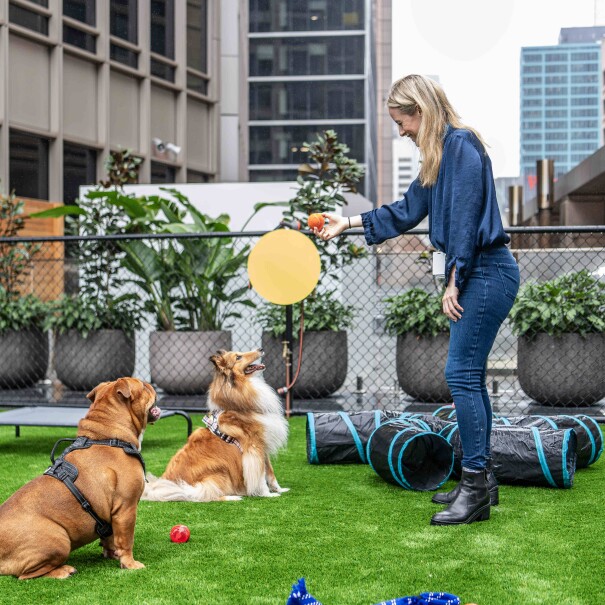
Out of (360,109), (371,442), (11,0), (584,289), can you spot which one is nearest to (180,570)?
(371,442)

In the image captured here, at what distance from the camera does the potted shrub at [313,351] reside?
7.91 meters

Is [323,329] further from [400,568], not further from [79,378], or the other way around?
[400,568]

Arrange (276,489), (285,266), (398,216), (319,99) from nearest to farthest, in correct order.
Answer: (398,216) → (276,489) → (285,266) → (319,99)

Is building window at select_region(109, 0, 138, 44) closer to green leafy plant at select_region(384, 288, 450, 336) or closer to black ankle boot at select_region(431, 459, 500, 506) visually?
green leafy plant at select_region(384, 288, 450, 336)

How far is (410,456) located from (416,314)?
11.2 feet

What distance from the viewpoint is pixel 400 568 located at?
10.1ft

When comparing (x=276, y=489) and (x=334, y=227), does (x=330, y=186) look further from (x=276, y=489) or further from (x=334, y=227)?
(x=276, y=489)

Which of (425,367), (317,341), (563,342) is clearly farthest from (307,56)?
(563,342)

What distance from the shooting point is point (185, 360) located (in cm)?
842

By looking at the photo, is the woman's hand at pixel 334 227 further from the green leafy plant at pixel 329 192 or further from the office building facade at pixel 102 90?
the office building facade at pixel 102 90

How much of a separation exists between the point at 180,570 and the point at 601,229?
4609 millimetres

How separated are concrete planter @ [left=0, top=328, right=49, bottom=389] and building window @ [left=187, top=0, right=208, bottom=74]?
11.8 m

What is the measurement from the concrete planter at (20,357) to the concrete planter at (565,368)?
17.2 ft

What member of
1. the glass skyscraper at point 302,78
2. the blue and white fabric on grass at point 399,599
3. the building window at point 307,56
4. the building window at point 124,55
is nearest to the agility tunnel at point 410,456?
the blue and white fabric on grass at point 399,599
